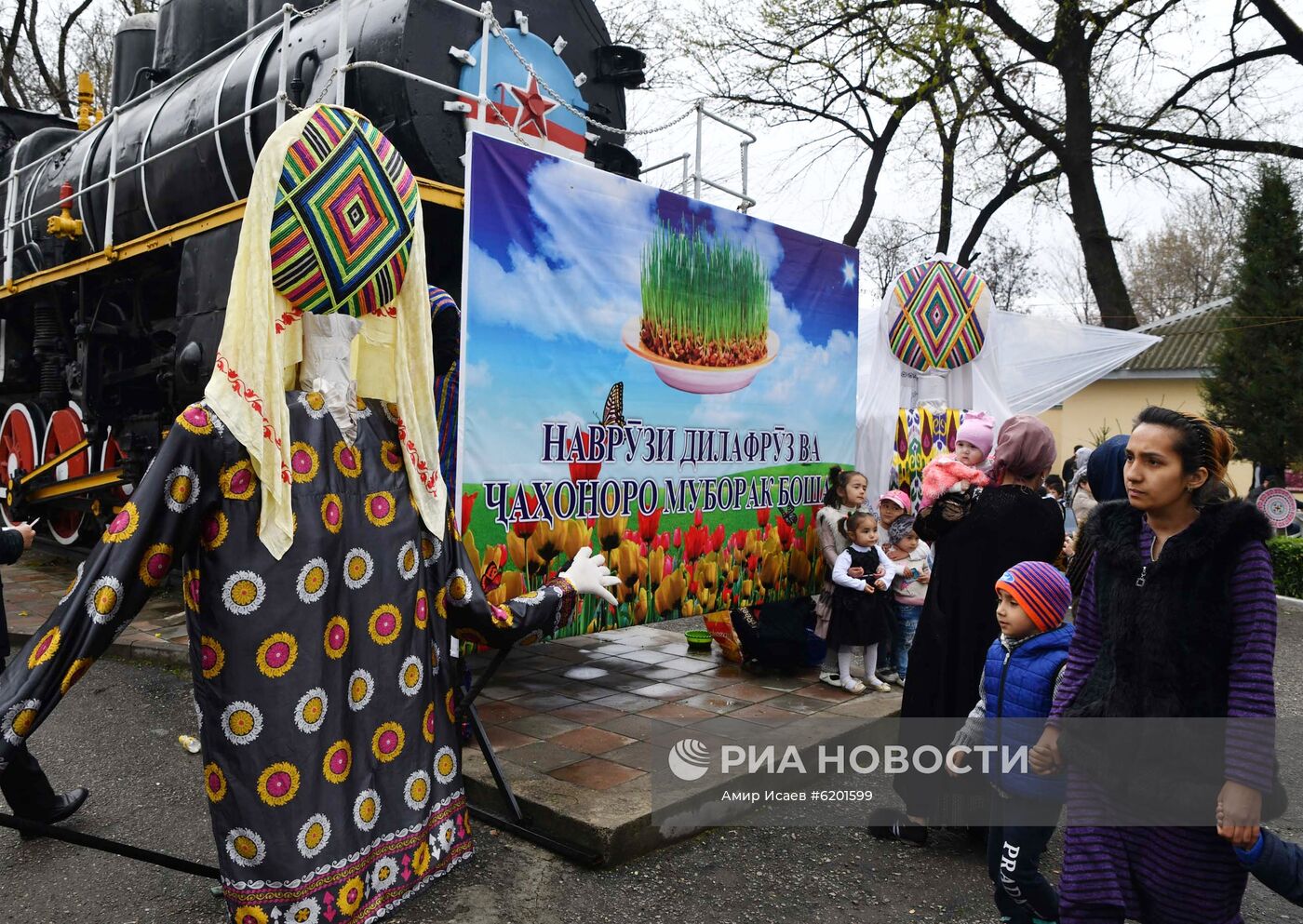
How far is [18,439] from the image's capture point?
28.9ft

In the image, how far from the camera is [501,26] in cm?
511

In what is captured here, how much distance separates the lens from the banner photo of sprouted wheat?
4.78 meters

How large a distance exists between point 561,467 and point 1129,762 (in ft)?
8.82

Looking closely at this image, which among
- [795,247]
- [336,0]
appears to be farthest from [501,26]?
[795,247]

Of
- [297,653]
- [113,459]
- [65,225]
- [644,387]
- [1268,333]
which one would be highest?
[1268,333]

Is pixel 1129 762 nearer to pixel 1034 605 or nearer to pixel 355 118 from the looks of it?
pixel 1034 605

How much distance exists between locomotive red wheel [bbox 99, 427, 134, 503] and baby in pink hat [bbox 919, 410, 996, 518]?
5860 millimetres

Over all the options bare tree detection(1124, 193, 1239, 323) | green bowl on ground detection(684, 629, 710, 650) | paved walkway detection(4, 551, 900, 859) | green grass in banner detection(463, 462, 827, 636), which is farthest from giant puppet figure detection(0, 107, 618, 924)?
bare tree detection(1124, 193, 1239, 323)

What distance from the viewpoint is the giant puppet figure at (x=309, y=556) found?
2.43 metres

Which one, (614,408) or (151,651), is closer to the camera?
(614,408)

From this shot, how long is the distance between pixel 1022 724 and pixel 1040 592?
1.30ft

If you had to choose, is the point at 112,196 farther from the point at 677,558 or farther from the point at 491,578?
the point at 677,558

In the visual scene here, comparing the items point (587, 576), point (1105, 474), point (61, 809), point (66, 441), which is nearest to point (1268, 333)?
point (1105, 474)

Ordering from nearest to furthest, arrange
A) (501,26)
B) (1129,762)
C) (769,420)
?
(1129,762)
(501,26)
(769,420)
